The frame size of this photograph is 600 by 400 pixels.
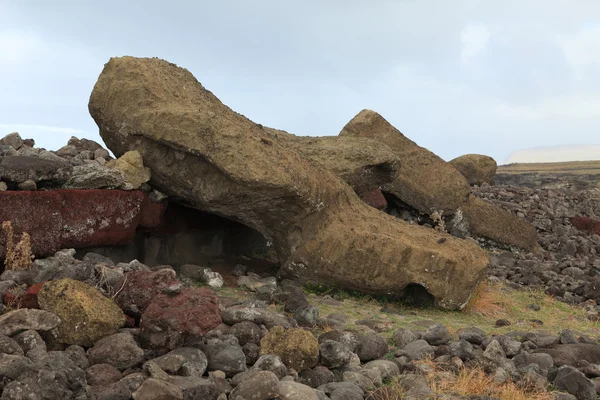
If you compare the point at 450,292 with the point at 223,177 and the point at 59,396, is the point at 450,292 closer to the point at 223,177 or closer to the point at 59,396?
the point at 223,177

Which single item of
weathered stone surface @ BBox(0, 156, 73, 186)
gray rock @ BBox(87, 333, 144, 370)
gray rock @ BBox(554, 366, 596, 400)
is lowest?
gray rock @ BBox(554, 366, 596, 400)

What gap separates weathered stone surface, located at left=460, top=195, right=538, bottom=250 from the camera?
1438 cm

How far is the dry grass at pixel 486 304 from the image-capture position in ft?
29.6

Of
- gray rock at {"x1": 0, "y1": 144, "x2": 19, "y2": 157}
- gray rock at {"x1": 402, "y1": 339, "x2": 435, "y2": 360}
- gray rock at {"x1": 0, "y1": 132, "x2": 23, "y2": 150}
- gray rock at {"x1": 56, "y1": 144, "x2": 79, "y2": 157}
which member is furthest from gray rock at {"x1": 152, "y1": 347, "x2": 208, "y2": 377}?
gray rock at {"x1": 0, "y1": 132, "x2": 23, "y2": 150}

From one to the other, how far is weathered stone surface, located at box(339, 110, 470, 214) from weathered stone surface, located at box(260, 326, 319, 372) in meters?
8.99

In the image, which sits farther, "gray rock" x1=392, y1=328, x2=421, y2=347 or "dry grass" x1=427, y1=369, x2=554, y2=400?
"gray rock" x1=392, y1=328, x2=421, y2=347

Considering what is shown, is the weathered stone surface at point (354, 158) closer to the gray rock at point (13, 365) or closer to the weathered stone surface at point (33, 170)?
the weathered stone surface at point (33, 170)

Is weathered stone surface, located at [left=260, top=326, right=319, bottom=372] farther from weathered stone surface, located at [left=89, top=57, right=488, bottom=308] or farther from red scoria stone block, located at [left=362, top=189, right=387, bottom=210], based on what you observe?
red scoria stone block, located at [left=362, top=189, right=387, bottom=210]

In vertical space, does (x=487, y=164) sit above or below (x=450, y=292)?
above

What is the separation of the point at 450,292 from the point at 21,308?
5710 mm

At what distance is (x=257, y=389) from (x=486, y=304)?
5736 millimetres

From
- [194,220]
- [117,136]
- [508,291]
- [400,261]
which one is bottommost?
[508,291]

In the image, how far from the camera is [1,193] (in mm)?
7277

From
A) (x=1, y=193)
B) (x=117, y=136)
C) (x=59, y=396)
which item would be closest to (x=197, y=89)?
(x=117, y=136)
